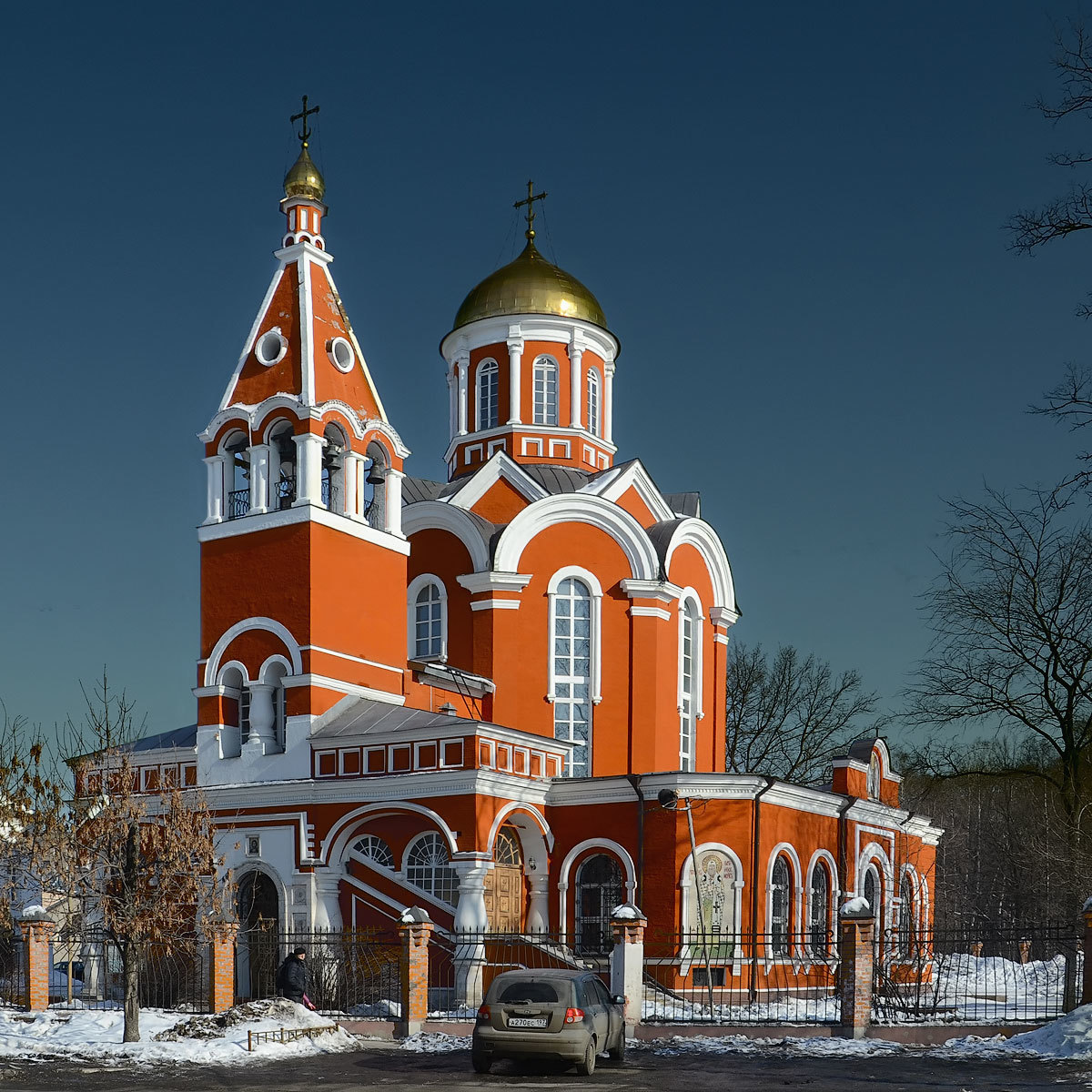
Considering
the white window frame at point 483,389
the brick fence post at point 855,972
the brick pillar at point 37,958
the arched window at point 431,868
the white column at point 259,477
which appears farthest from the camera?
the white window frame at point 483,389

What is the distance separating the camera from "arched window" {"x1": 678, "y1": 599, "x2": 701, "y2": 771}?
28041 mm

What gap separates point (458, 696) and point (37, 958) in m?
8.93

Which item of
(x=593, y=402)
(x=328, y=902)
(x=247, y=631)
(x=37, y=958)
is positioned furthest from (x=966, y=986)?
(x=37, y=958)

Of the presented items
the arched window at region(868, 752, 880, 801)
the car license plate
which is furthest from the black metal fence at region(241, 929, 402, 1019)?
the arched window at region(868, 752, 880, 801)

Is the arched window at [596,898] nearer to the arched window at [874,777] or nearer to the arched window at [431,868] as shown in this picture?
the arched window at [431,868]

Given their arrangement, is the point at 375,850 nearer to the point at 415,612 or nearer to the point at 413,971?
the point at 415,612

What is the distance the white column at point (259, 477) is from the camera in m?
24.7

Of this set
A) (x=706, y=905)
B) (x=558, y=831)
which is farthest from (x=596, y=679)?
(x=706, y=905)

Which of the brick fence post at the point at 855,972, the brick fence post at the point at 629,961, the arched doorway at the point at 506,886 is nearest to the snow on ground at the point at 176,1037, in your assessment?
the brick fence post at the point at 629,961

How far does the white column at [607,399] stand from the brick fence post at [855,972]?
51.5ft

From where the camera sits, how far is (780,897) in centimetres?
2445

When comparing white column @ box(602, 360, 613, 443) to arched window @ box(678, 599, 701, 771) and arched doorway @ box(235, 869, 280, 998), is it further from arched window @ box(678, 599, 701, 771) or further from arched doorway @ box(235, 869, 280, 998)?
arched doorway @ box(235, 869, 280, 998)

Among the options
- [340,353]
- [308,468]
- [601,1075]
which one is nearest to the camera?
[601,1075]

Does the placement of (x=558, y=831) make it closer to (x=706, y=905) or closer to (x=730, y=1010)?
(x=706, y=905)
